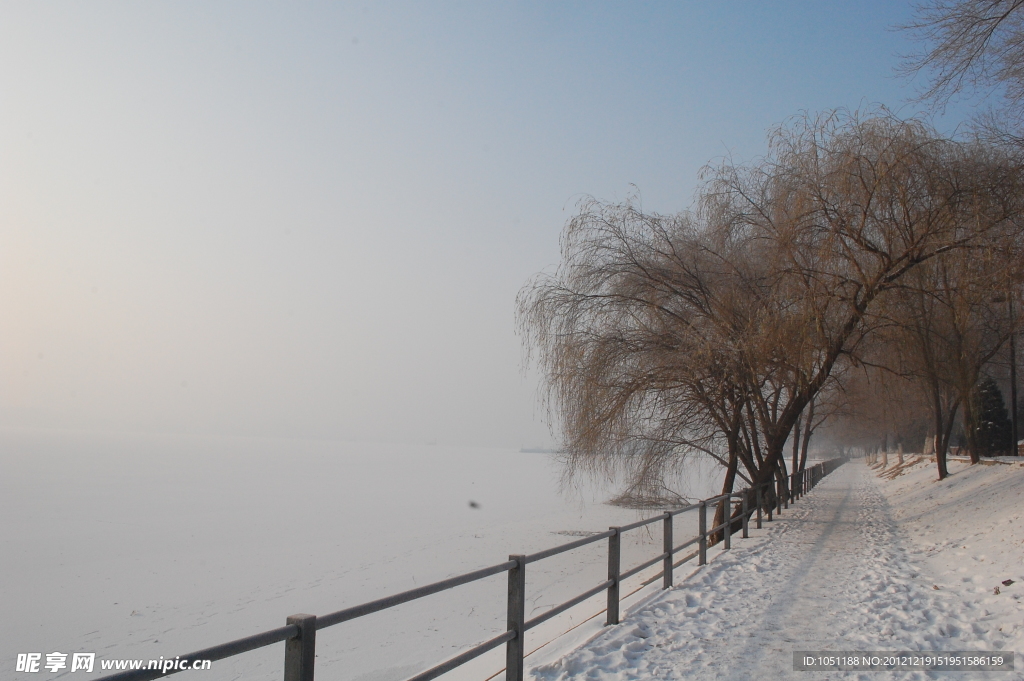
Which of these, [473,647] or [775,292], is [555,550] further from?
[775,292]

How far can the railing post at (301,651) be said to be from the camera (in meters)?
2.86

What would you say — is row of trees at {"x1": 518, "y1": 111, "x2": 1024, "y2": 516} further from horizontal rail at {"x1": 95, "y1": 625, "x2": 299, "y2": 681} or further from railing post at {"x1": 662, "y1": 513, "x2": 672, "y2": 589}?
horizontal rail at {"x1": 95, "y1": 625, "x2": 299, "y2": 681}

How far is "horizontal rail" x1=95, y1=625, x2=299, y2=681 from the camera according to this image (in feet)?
7.41

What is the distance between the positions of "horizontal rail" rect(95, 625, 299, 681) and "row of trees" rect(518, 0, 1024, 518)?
366 inches

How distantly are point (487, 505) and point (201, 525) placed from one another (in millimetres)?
14139

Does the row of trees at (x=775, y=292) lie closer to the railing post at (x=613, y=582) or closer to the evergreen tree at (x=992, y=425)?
the railing post at (x=613, y=582)

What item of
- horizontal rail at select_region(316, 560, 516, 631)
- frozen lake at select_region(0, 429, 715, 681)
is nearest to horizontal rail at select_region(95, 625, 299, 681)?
horizontal rail at select_region(316, 560, 516, 631)

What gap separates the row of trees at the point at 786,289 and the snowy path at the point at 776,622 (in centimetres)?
399

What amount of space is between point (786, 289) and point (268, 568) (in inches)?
576

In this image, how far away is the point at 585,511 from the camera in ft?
104

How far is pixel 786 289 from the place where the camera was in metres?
11.8

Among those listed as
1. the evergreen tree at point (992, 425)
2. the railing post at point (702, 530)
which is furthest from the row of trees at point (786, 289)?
the evergreen tree at point (992, 425)

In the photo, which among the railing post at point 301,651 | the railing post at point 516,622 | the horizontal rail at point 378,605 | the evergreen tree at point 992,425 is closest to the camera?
the railing post at point 301,651

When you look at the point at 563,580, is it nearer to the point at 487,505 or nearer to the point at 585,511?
the point at 585,511
